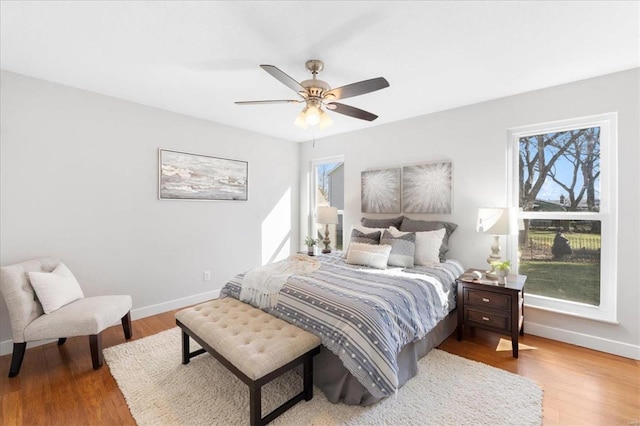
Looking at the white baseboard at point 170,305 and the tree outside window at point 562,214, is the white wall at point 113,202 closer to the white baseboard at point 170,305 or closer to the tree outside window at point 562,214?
the white baseboard at point 170,305

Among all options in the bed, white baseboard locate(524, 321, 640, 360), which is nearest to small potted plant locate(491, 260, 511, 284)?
the bed

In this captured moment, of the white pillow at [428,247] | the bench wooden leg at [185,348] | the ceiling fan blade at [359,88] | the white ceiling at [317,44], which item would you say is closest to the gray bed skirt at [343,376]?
the white pillow at [428,247]

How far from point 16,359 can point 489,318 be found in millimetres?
3932

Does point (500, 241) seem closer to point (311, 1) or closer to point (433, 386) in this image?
point (433, 386)

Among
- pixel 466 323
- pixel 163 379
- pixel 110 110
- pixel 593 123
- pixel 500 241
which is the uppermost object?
pixel 110 110

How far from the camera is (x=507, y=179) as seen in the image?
3.06 metres

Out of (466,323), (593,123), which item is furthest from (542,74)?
(466,323)

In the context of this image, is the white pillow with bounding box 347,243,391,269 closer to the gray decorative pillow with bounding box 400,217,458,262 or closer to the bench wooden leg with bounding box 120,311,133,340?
the gray decorative pillow with bounding box 400,217,458,262

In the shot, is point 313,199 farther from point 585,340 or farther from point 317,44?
point 585,340

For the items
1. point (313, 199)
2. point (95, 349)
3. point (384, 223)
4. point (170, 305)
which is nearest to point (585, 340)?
point (384, 223)

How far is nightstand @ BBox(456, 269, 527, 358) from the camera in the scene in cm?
245

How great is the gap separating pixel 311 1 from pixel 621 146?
291cm

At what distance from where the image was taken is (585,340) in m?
2.61

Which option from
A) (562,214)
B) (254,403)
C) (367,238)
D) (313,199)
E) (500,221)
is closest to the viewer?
(254,403)
